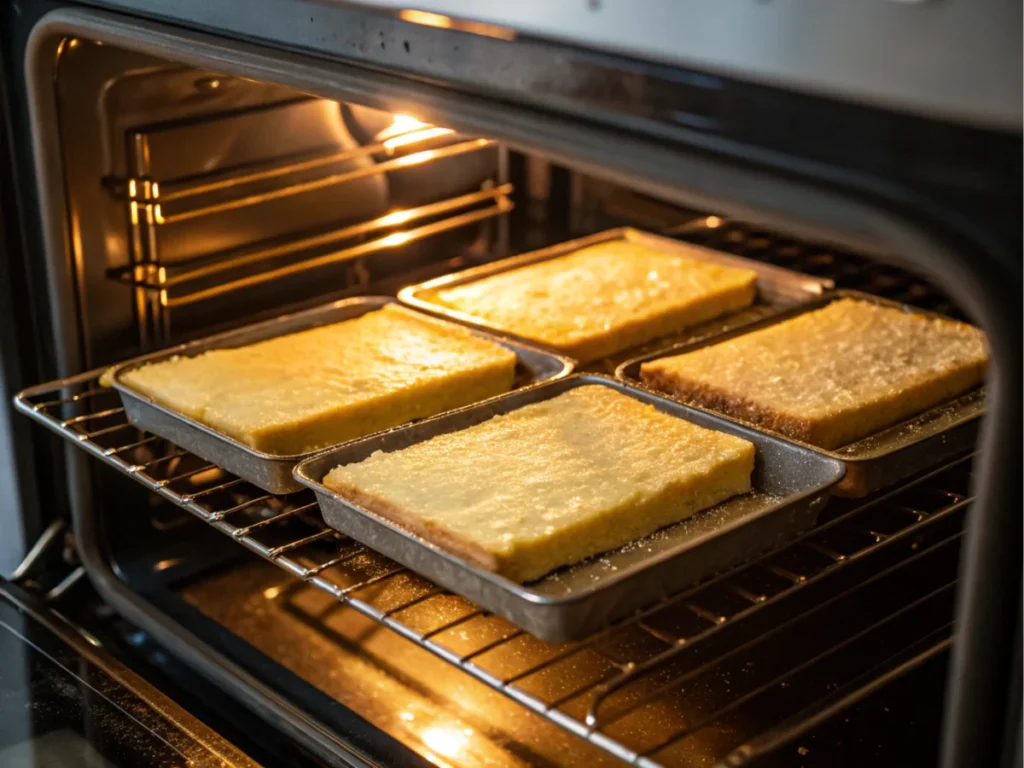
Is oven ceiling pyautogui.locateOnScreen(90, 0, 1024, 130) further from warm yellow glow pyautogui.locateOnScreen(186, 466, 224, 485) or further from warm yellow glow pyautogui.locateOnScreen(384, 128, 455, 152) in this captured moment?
warm yellow glow pyautogui.locateOnScreen(186, 466, 224, 485)

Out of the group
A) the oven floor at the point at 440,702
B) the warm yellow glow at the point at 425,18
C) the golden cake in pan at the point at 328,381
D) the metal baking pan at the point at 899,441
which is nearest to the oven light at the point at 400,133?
the golden cake in pan at the point at 328,381

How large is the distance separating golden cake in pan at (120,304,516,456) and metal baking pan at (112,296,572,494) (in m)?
0.02

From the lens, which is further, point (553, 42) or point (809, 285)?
point (809, 285)

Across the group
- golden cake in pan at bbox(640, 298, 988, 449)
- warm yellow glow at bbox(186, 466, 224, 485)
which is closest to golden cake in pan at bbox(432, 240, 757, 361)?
golden cake in pan at bbox(640, 298, 988, 449)

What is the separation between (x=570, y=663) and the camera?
139 centimetres

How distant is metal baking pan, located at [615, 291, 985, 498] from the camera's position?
3.88 ft

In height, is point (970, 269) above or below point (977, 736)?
above

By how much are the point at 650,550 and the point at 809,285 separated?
0.67 metres

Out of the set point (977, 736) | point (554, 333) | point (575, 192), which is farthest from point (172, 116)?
point (977, 736)

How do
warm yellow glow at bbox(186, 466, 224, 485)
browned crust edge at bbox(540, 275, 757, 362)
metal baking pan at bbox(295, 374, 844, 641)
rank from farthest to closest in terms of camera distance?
warm yellow glow at bbox(186, 466, 224, 485)
browned crust edge at bbox(540, 275, 757, 362)
metal baking pan at bbox(295, 374, 844, 641)

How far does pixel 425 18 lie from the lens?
0.91 m

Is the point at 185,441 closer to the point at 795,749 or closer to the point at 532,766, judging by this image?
the point at 532,766

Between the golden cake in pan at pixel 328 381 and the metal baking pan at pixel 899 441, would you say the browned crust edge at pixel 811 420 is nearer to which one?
the metal baking pan at pixel 899 441

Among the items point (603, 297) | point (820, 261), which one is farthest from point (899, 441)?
point (820, 261)
